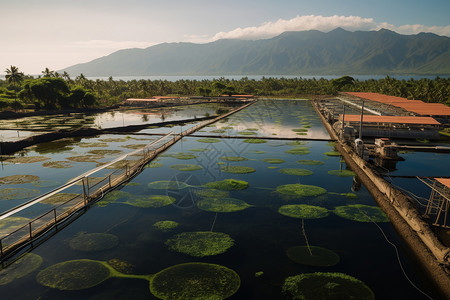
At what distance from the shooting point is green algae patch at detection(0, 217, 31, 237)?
22.8 m

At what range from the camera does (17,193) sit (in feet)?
98.8

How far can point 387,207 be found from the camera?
26188 mm

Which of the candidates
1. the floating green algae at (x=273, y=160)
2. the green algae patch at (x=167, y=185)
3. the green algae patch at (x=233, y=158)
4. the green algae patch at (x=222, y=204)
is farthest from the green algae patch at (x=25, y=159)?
the floating green algae at (x=273, y=160)

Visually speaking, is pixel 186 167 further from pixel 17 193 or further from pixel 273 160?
pixel 17 193

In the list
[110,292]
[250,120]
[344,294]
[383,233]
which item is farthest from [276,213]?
[250,120]

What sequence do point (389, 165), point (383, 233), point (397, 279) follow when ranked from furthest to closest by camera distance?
1. point (389, 165)
2. point (383, 233)
3. point (397, 279)

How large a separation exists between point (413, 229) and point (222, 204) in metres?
14.7

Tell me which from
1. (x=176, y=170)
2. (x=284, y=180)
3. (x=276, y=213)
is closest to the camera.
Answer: (x=276, y=213)

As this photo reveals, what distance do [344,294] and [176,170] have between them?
987 inches

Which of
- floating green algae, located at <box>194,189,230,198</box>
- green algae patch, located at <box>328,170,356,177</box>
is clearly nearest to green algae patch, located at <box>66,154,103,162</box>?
floating green algae, located at <box>194,189,230,198</box>

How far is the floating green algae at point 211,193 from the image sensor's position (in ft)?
95.8

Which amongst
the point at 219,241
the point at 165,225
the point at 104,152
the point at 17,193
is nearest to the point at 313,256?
the point at 219,241

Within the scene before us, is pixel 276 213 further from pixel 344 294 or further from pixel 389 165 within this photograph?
pixel 389 165

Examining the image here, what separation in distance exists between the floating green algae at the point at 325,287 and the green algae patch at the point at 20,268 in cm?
1458
